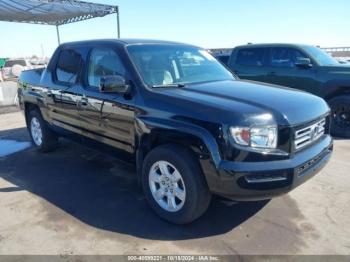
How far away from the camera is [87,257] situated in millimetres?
2934

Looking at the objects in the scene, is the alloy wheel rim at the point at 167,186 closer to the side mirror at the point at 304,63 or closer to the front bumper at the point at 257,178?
the front bumper at the point at 257,178

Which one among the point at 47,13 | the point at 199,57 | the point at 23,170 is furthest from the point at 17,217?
the point at 47,13

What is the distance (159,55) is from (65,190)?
6.99ft

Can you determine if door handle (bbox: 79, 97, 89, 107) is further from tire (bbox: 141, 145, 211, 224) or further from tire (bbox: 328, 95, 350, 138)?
tire (bbox: 328, 95, 350, 138)

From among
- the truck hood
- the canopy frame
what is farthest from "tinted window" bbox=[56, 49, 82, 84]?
the canopy frame

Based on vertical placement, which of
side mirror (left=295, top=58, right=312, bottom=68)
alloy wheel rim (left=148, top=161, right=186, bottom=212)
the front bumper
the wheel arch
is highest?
side mirror (left=295, top=58, right=312, bottom=68)

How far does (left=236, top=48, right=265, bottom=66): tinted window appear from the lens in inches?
328

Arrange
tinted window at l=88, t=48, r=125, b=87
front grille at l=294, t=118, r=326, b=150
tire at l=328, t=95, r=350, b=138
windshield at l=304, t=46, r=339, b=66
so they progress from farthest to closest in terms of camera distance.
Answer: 1. windshield at l=304, t=46, r=339, b=66
2. tire at l=328, t=95, r=350, b=138
3. tinted window at l=88, t=48, r=125, b=87
4. front grille at l=294, t=118, r=326, b=150

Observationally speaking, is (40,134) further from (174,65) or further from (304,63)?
(304,63)

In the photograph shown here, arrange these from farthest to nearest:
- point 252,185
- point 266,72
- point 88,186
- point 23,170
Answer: point 266,72 < point 23,170 < point 88,186 < point 252,185

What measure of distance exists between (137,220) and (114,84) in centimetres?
147

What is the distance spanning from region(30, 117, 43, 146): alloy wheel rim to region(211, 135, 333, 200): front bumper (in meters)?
4.12

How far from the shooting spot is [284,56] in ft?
26.1

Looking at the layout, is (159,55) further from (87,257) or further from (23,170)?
(23,170)
